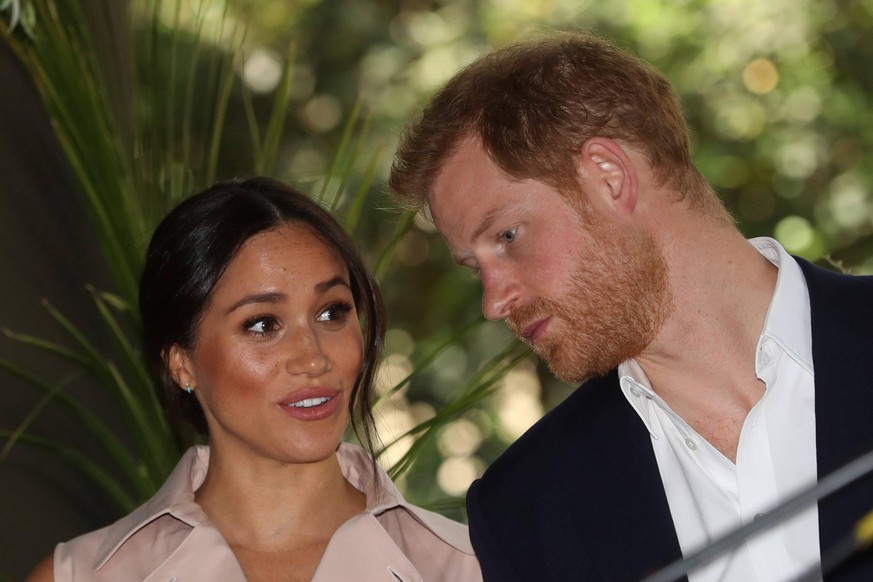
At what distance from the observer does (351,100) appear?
17.7ft

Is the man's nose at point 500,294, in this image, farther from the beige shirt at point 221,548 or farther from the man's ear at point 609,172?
the beige shirt at point 221,548

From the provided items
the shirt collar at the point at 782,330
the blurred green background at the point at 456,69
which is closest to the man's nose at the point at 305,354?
the shirt collar at the point at 782,330

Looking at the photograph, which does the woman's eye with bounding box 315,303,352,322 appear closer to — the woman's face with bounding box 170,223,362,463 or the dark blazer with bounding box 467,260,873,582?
the woman's face with bounding box 170,223,362,463

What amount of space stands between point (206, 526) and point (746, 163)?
349 centimetres

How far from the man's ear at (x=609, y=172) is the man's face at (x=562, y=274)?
4 centimetres

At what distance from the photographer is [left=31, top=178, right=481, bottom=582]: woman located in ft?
6.82

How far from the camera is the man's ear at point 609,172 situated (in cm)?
199

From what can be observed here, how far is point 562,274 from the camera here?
1923mm

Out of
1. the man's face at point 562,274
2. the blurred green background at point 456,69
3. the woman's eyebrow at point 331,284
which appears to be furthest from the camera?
the blurred green background at point 456,69

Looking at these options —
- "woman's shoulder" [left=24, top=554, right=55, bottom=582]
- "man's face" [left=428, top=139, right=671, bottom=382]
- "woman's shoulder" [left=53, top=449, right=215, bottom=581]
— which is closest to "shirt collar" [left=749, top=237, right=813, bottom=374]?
"man's face" [left=428, top=139, right=671, bottom=382]

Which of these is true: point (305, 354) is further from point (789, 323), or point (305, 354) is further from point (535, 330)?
point (789, 323)

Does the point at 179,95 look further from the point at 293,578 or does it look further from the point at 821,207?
the point at 293,578

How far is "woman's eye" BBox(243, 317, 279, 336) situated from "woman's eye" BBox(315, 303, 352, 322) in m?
0.08

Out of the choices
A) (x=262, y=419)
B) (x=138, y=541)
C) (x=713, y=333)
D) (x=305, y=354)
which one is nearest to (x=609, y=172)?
(x=713, y=333)
